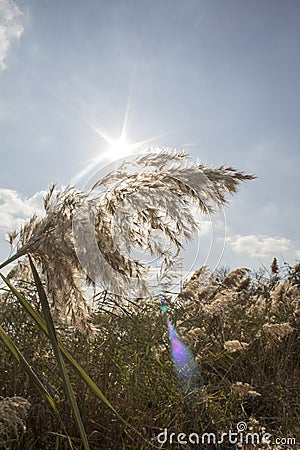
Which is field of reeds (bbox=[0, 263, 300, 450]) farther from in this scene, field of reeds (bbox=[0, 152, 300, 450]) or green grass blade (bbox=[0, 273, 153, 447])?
green grass blade (bbox=[0, 273, 153, 447])

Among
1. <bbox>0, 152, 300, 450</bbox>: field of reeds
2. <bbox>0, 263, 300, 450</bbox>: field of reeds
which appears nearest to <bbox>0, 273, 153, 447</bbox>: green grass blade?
<bbox>0, 152, 300, 450</bbox>: field of reeds

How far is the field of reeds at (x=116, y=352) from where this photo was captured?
6.64 feet

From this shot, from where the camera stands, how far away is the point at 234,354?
11.2ft

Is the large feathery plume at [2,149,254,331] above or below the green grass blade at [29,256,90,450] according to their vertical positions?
above

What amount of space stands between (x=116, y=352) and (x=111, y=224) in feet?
3.47

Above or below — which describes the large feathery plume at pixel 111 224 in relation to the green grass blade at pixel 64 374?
above

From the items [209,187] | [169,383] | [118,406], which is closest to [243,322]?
[169,383]

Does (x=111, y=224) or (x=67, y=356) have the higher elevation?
(x=111, y=224)

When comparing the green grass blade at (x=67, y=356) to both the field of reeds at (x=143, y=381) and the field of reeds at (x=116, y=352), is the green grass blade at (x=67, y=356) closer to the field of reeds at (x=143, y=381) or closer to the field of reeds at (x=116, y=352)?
the field of reeds at (x=116, y=352)

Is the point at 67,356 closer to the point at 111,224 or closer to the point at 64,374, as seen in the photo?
the point at 64,374

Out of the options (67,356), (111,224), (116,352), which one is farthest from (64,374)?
(116,352)

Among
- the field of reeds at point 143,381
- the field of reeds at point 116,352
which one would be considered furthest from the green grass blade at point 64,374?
the field of reeds at point 143,381

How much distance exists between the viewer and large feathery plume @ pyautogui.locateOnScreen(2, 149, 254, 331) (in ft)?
6.64

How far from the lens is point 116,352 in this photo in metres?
2.81
